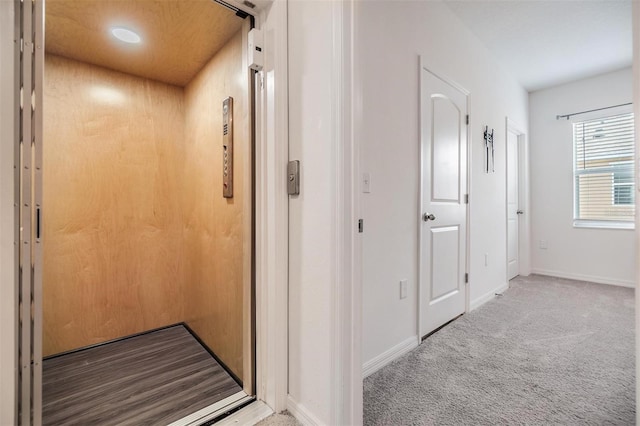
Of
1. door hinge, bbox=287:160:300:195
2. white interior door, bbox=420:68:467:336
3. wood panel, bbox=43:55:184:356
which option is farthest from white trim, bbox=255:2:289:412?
wood panel, bbox=43:55:184:356

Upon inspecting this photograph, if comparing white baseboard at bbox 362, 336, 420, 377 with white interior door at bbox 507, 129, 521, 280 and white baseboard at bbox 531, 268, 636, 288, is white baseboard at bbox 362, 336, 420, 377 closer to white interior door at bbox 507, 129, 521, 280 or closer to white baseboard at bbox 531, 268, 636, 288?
white interior door at bbox 507, 129, 521, 280

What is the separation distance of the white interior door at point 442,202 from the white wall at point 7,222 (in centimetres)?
204

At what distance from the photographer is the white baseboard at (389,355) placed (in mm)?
1688

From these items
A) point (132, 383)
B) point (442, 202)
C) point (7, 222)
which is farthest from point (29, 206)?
point (442, 202)

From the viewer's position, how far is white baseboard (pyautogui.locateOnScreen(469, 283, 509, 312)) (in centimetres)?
274

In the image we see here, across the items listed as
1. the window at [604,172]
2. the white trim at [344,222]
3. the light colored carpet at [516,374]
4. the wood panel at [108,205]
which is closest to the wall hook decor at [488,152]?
the light colored carpet at [516,374]

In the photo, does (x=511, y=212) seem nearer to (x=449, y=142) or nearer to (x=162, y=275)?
(x=449, y=142)

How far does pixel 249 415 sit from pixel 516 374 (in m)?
1.50

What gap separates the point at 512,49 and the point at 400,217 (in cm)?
256

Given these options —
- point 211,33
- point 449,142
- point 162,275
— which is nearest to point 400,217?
point 449,142

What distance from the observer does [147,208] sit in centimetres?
241

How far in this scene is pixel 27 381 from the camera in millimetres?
894

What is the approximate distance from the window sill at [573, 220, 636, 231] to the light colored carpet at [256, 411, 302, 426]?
4418 millimetres

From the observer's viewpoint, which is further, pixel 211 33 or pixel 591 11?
pixel 591 11
